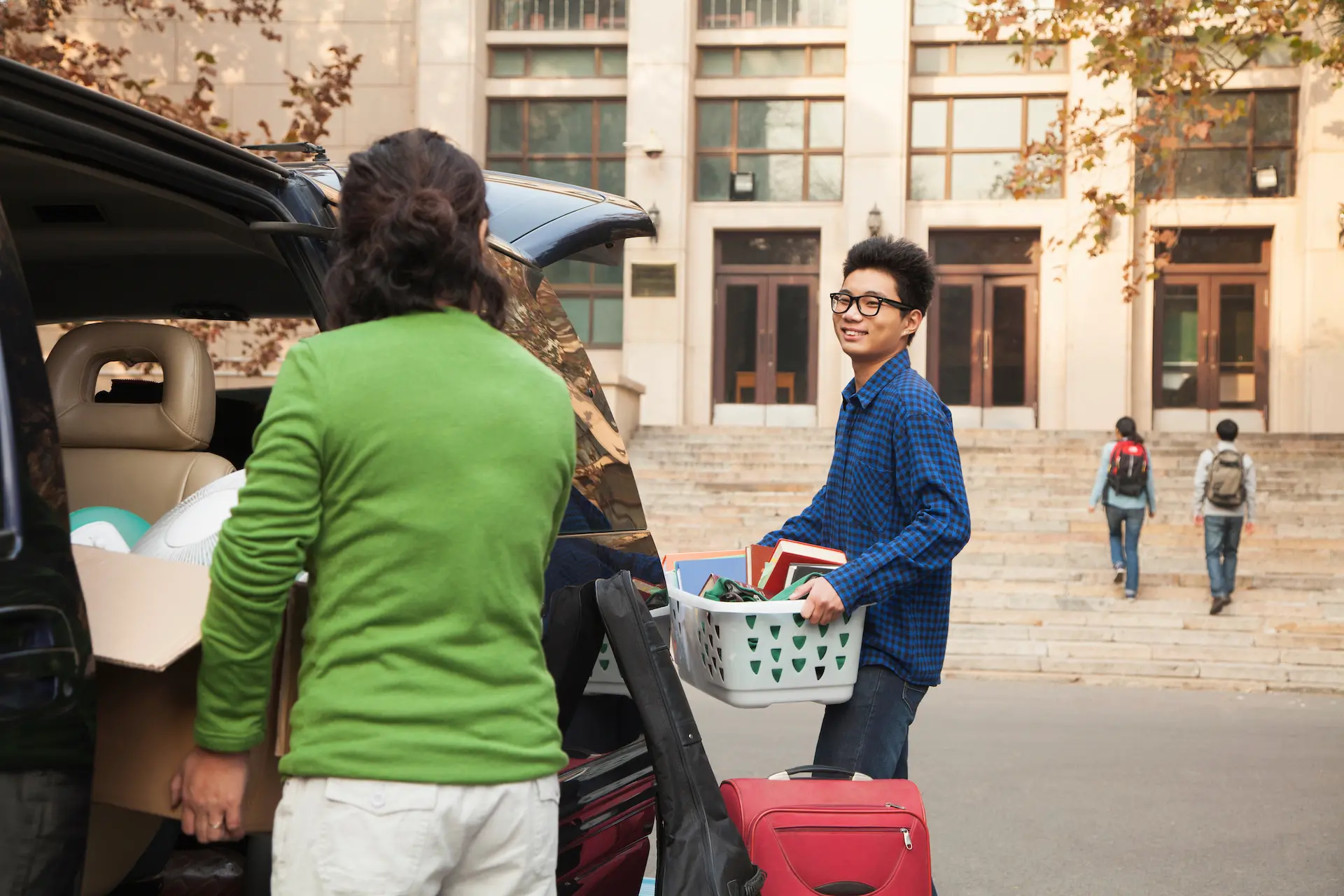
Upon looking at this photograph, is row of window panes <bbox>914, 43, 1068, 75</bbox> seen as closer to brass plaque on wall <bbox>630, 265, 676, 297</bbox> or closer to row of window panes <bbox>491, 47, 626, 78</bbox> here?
row of window panes <bbox>491, 47, 626, 78</bbox>

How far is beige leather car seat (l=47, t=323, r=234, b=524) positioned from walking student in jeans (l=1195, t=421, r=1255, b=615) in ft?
36.7

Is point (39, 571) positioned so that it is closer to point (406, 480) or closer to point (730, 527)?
point (406, 480)

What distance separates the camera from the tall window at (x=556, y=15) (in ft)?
87.6

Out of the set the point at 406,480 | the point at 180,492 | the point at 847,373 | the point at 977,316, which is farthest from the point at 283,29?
the point at 406,480

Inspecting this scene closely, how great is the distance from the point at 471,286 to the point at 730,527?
48.7 ft

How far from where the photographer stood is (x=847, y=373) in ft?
82.3

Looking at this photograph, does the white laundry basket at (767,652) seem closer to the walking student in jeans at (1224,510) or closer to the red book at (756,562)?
the red book at (756,562)

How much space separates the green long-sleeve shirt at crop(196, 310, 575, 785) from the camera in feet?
6.31

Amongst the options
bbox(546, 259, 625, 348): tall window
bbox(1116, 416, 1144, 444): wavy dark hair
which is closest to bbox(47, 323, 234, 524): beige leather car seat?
bbox(1116, 416, 1144, 444): wavy dark hair

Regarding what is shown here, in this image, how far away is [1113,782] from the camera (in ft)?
23.8

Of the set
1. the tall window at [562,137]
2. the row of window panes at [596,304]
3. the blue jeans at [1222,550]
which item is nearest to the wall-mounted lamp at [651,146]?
the tall window at [562,137]

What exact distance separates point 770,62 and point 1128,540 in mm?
15623

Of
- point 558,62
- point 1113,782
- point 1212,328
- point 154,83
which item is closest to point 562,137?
point 558,62

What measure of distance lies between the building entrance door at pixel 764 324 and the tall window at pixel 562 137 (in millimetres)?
2715
